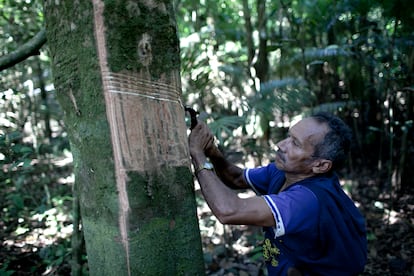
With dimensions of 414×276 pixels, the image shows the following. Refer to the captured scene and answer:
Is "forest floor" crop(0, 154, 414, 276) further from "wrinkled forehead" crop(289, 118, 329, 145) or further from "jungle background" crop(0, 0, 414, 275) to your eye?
"wrinkled forehead" crop(289, 118, 329, 145)

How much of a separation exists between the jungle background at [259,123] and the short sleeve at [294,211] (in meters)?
1.42

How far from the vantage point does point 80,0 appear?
1196 mm

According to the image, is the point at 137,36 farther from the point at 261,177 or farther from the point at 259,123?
the point at 259,123

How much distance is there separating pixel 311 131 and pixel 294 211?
438 mm

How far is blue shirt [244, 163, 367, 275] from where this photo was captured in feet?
4.87

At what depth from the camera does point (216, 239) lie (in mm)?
3811

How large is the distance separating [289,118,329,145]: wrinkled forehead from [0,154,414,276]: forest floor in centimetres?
146

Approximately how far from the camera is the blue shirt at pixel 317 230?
1.49 m

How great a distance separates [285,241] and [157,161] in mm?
800

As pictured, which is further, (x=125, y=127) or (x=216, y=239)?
(x=216, y=239)

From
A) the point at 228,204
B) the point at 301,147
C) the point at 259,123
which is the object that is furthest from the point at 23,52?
the point at 259,123

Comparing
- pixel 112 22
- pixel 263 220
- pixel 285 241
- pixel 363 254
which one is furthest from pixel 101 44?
pixel 363 254

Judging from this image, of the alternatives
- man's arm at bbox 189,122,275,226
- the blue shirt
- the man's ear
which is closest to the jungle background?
man's arm at bbox 189,122,275,226

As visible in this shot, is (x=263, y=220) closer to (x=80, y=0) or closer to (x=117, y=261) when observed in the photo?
(x=117, y=261)
